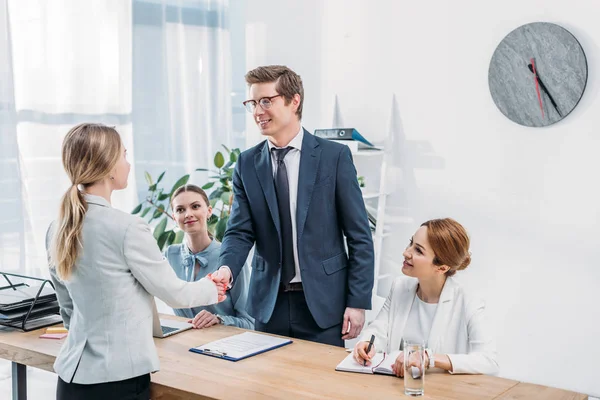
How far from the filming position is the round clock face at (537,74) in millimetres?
3559

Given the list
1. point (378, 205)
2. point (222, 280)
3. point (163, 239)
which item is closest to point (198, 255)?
point (222, 280)

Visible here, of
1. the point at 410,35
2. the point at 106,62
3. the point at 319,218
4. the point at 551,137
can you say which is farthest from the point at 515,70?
the point at 106,62

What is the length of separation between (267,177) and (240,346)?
617 mm

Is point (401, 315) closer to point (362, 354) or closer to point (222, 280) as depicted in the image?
point (362, 354)

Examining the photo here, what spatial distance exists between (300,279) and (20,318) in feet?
3.19

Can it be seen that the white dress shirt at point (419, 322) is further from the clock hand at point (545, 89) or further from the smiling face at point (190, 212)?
the clock hand at point (545, 89)

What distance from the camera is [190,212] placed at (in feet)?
9.56

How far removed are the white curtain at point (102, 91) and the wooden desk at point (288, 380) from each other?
189 centimetres

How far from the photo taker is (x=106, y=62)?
165 inches

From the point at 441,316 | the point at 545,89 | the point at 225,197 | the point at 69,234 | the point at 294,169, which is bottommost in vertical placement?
the point at 441,316

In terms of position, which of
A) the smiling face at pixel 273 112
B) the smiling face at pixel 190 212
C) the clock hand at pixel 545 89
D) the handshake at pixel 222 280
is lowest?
the handshake at pixel 222 280

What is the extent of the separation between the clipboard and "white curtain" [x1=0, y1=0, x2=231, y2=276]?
6.78 feet

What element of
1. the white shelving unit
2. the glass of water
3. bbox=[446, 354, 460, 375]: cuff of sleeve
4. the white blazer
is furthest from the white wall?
Answer: the glass of water

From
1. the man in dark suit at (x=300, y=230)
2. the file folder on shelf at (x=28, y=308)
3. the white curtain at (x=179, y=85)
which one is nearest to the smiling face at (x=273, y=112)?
the man in dark suit at (x=300, y=230)
